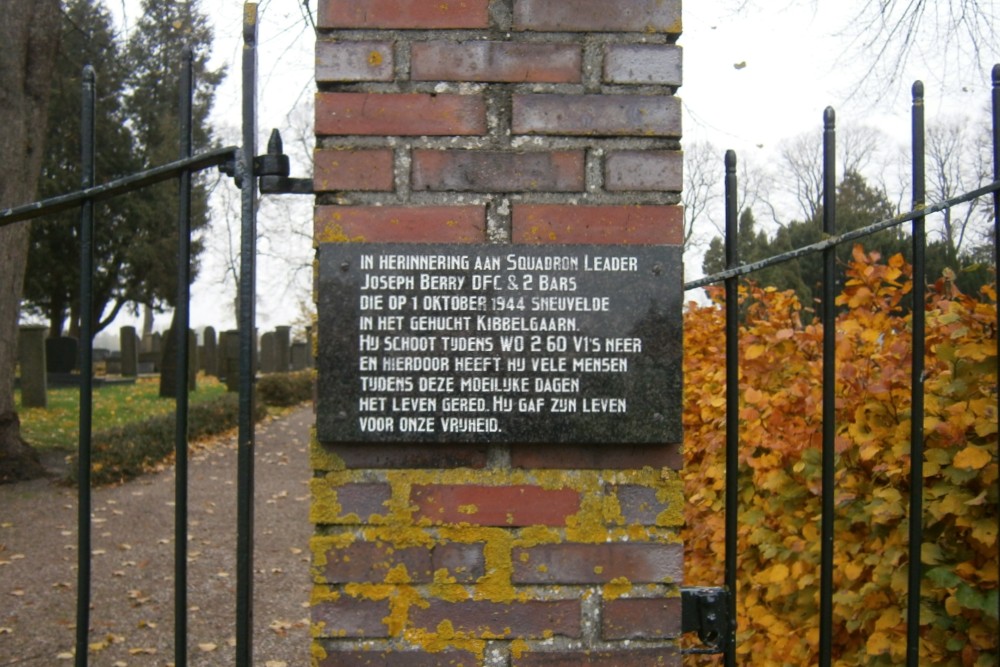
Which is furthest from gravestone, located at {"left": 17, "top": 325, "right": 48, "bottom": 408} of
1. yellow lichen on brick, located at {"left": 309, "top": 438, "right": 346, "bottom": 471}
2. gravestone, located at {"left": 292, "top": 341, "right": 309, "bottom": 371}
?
yellow lichen on brick, located at {"left": 309, "top": 438, "right": 346, "bottom": 471}

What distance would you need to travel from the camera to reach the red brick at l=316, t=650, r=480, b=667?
1.76 m

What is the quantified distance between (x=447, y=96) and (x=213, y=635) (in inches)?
164

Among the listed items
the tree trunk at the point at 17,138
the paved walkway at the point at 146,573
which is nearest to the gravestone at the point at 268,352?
the paved walkway at the point at 146,573

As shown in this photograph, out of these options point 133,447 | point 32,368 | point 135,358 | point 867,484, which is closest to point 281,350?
point 135,358

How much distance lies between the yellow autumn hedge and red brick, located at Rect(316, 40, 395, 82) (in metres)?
1.42

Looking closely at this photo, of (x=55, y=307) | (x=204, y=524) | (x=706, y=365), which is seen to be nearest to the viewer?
(x=706, y=365)

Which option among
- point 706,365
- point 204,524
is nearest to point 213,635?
point 204,524

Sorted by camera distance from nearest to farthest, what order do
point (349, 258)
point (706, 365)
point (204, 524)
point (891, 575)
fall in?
point (349, 258) → point (891, 575) → point (706, 365) → point (204, 524)

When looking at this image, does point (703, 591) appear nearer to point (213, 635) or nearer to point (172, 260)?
point (213, 635)

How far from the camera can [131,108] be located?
2314 cm

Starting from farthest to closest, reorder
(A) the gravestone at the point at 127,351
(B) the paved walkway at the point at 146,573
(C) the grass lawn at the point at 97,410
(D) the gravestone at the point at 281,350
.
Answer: (D) the gravestone at the point at 281,350 → (A) the gravestone at the point at 127,351 → (C) the grass lawn at the point at 97,410 → (B) the paved walkway at the point at 146,573

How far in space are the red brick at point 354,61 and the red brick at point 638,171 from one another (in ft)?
1.56

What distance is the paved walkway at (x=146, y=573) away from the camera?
15.7ft

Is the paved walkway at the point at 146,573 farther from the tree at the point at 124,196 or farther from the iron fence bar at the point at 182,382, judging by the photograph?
the tree at the point at 124,196
